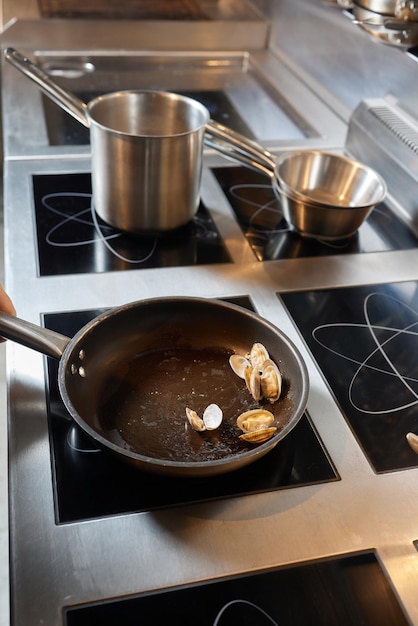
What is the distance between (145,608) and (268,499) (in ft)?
0.44

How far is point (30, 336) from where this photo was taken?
0.55 m

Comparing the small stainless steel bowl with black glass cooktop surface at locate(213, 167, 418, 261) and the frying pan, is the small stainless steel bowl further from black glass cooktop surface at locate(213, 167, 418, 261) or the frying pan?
the frying pan

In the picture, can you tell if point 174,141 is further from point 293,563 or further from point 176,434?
point 293,563

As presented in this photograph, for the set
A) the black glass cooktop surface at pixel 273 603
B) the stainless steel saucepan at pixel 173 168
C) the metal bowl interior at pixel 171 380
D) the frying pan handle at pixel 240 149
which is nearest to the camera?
the black glass cooktop surface at pixel 273 603

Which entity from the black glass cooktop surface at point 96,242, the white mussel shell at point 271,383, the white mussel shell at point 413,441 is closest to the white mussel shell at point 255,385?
the white mussel shell at point 271,383

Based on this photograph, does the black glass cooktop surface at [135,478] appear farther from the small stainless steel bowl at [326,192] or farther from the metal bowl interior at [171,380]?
the small stainless steel bowl at [326,192]

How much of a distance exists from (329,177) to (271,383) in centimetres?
45

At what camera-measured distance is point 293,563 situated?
0.48 meters

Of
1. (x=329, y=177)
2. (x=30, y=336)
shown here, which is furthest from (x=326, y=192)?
(x=30, y=336)

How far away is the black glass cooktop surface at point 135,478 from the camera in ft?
1.65

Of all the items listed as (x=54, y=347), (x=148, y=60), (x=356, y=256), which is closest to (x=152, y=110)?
(x=356, y=256)

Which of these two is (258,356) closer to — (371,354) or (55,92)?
(371,354)

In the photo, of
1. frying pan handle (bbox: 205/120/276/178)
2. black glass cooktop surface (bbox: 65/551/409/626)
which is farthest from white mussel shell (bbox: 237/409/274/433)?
frying pan handle (bbox: 205/120/276/178)

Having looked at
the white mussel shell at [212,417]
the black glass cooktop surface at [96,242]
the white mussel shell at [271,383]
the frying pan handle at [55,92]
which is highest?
the frying pan handle at [55,92]
